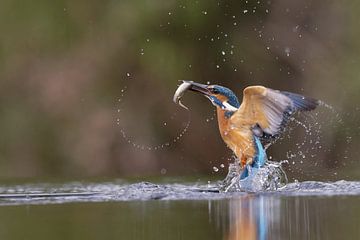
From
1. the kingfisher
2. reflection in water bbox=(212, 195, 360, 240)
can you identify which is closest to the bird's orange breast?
the kingfisher

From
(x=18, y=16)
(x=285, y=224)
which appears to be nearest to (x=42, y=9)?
(x=18, y=16)

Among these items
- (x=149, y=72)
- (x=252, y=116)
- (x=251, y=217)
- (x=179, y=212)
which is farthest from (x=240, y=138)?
(x=149, y=72)

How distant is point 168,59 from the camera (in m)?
13.2

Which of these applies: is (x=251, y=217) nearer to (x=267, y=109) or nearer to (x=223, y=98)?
(x=267, y=109)

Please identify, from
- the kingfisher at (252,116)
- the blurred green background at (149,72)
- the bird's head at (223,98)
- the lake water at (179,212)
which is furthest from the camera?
the blurred green background at (149,72)

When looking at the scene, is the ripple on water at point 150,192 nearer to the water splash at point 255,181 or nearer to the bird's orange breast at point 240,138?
the water splash at point 255,181

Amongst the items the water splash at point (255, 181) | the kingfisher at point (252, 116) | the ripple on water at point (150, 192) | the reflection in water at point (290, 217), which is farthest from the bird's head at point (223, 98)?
the reflection in water at point (290, 217)

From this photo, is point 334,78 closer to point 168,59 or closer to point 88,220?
point 168,59

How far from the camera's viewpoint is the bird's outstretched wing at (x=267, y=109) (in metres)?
8.84

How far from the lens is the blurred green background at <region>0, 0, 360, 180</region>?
12.7 meters

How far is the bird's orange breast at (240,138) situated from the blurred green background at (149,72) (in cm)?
326

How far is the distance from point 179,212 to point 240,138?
1.35m

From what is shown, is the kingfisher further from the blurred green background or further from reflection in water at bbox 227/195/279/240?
the blurred green background

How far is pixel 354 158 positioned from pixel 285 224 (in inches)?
204
